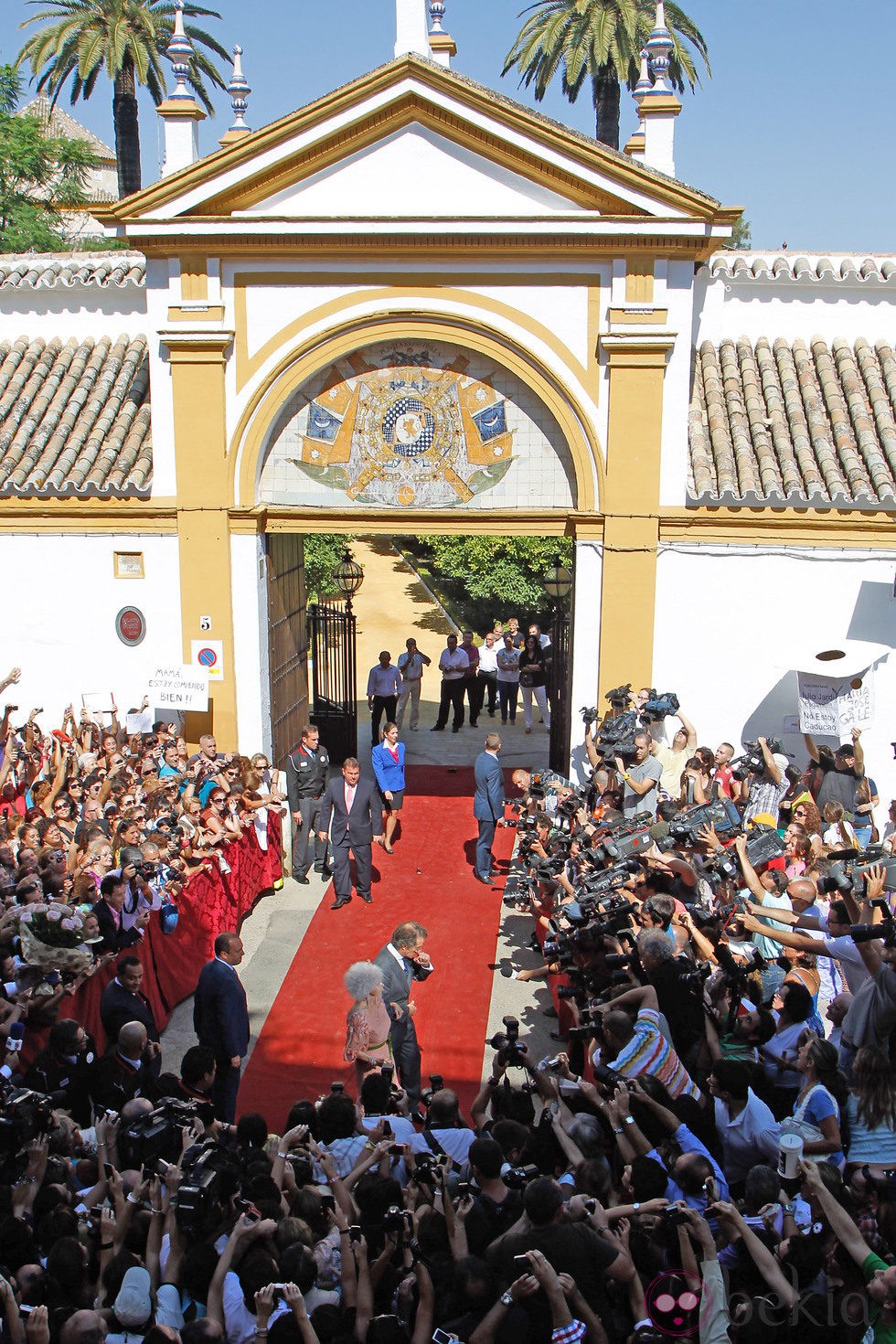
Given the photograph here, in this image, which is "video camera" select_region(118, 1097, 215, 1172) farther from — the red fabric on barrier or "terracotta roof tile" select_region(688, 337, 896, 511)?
"terracotta roof tile" select_region(688, 337, 896, 511)

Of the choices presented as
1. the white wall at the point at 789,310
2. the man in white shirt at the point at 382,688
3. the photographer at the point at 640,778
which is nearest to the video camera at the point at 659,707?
the photographer at the point at 640,778

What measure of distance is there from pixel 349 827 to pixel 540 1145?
6387 millimetres

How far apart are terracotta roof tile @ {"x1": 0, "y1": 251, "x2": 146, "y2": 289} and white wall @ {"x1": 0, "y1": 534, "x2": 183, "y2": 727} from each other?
119 inches

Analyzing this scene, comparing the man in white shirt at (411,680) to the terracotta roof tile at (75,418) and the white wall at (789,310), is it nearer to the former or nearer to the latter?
the terracotta roof tile at (75,418)

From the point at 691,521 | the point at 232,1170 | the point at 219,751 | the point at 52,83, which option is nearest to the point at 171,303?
the point at 219,751

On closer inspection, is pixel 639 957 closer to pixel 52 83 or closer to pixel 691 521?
pixel 691 521

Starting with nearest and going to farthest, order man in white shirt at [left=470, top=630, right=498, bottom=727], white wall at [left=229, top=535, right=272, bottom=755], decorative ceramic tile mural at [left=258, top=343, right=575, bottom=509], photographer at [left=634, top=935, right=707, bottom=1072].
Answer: photographer at [left=634, top=935, right=707, bottom=1072]
decorative ceramic tile mural at [left=258, top=343, right=575, bottom=509]
white wall at [left=229, top=535, right=272, bottom=755]
man in white shirt at [left=470, top=630, right=498, bottom=727]

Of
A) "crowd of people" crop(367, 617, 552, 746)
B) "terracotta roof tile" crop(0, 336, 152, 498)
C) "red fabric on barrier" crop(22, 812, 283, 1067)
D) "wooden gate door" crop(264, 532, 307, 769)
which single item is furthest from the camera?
"crowd of people" crop(367, 617, 552, 746)

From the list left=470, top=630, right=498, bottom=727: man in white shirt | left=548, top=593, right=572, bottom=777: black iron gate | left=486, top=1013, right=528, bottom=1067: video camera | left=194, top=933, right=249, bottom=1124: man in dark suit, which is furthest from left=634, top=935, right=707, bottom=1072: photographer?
left=470, top=630, right=498, bottom=727: man in white shirt

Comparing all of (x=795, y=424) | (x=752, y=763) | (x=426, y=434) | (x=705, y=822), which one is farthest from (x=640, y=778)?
(x=795, y=424)

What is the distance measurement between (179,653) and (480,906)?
424 cm

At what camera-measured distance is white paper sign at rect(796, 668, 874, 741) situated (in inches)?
465

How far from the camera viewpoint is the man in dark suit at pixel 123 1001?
7766 mm

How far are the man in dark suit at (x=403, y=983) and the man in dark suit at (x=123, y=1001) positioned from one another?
1.47m
